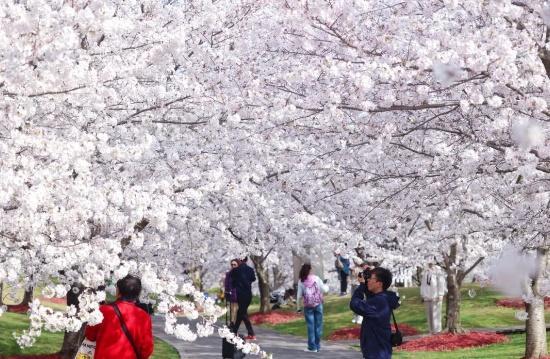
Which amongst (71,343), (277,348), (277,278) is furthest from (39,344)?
(277,278)

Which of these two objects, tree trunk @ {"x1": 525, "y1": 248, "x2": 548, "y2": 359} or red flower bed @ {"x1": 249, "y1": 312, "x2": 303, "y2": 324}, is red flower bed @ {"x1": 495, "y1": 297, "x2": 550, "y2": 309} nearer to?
red flower bed @ {"x1": 249, "y1": 312, "x2": 303, "y2": 324}

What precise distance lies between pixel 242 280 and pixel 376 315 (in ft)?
30.2

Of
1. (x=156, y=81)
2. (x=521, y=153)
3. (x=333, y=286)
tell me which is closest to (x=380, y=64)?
(x=521, y=153)

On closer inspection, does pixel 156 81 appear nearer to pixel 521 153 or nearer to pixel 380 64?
pixel 380 64

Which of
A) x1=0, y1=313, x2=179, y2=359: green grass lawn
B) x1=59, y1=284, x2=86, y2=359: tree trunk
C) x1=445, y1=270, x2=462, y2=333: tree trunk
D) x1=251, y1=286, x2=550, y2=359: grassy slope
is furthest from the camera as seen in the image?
x1=445, y1=270, x2=462, y2=333: tree trunk

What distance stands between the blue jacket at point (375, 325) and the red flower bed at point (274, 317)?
19595 millimetres

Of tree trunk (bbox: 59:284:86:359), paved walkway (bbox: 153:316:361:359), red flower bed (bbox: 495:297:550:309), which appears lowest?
paved walkway (bbox: 153:316:361:359)

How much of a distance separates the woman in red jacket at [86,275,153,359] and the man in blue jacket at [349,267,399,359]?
7.63ft

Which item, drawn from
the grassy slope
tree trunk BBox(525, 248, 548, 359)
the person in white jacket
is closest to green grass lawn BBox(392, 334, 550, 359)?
the grassy slope

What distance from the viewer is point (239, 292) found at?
18016 mm

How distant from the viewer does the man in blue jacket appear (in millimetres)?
9055

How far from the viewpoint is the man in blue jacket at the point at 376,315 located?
905 centimetres

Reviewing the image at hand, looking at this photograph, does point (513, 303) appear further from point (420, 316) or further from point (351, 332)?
point (351, 332)

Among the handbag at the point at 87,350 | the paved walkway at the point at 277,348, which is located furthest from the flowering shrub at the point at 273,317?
the handbag at the point at 87,350
